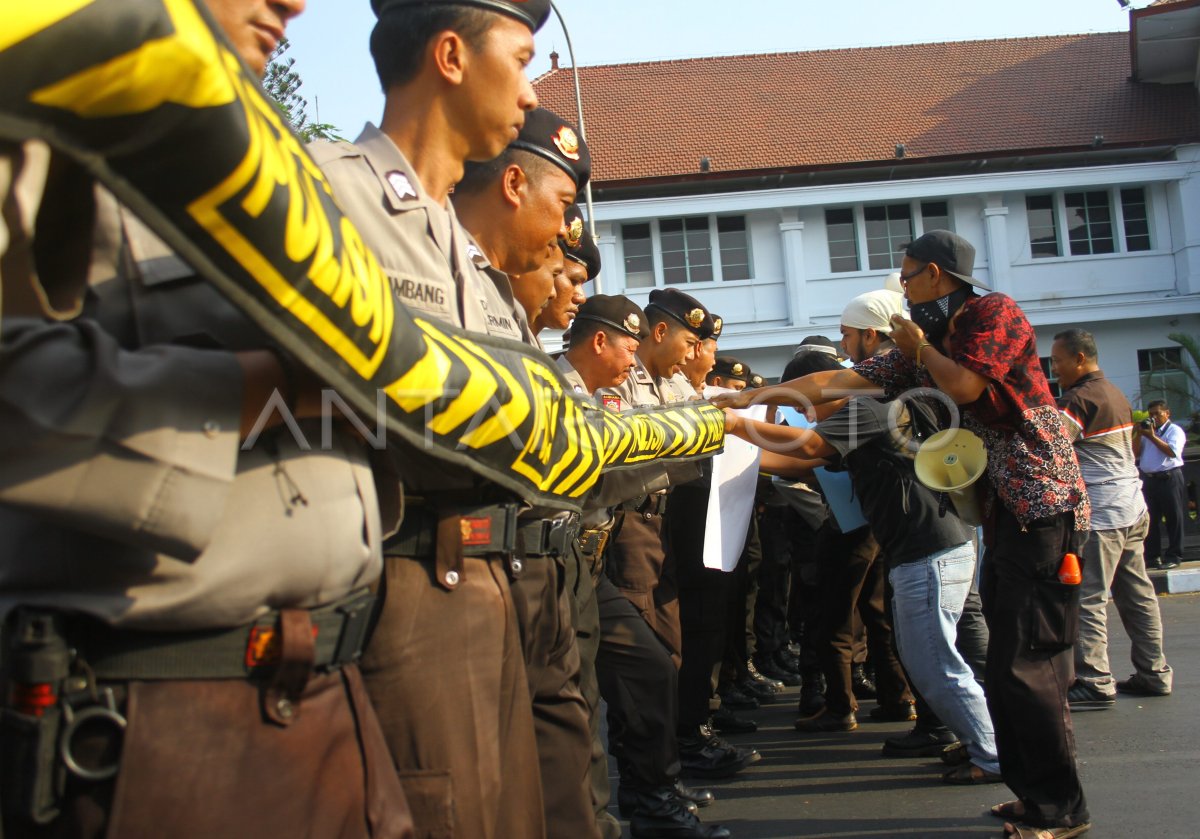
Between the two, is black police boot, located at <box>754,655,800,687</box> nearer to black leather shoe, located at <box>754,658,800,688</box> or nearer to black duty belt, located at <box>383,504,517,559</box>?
black leather shoe, located at <box>754,658,800,688</box>

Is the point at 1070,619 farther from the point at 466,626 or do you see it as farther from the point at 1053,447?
the point at 466,626

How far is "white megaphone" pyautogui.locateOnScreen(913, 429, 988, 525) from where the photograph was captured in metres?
4.51

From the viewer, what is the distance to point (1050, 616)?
14.1 feet

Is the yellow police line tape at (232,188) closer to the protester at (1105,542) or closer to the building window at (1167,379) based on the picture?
the protester at (1105,542)

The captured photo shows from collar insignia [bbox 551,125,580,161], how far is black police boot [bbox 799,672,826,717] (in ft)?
15.5

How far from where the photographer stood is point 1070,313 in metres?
29.9

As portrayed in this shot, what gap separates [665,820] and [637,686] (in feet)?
1.83

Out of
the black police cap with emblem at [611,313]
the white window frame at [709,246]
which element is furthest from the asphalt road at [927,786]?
the white window frame at [709,246]

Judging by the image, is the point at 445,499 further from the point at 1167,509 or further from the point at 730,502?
the point at 1167,509

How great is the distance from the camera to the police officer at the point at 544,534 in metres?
2.73

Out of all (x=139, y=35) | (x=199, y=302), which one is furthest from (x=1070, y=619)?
(x=139, y=35)

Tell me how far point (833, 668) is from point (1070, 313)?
25541mm

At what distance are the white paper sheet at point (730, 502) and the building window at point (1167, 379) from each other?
2196cm

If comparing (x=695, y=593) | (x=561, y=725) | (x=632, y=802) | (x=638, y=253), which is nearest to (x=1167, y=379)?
(x=638, y=253)
